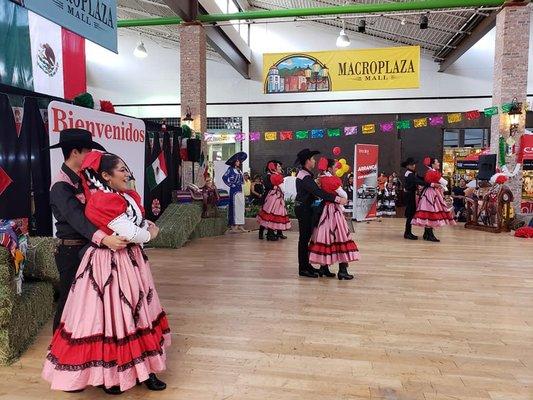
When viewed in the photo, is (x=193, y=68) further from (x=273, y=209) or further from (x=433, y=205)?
(x=433, y=205)

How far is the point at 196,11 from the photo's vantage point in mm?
9852

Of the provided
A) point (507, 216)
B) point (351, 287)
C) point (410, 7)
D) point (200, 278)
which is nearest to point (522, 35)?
point (410, 7)

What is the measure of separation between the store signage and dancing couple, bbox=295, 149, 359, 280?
2.24 m

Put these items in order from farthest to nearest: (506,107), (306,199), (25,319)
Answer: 1. (506,107)
2. (306,199)
3. (25,319)

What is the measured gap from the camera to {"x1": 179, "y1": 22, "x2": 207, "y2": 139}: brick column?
1009 cm

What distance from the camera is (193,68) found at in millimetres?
10180

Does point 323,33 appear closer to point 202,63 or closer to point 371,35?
point 371,35

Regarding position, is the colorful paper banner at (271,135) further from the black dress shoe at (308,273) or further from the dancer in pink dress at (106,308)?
the dancer in pink dress at (106,308)

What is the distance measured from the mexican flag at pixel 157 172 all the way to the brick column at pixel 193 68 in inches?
108

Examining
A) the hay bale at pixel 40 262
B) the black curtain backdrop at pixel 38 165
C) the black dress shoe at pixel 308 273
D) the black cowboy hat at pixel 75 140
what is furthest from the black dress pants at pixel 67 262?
the black dress shoe at pixel 308 273

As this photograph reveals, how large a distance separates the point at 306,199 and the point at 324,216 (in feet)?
0.93

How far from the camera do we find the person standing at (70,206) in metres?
2.37

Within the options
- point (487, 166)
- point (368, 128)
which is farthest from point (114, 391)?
point (368, 128)

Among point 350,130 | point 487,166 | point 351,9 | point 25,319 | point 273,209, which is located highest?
point 351,9
